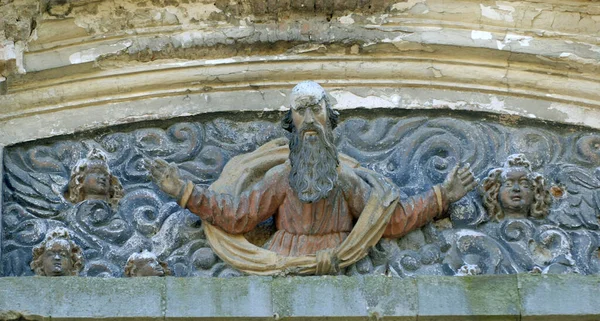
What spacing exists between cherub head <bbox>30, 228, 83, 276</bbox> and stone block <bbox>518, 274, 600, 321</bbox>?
186 centimetres

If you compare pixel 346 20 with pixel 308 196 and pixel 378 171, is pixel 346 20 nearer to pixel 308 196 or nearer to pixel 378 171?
pixel 378 171

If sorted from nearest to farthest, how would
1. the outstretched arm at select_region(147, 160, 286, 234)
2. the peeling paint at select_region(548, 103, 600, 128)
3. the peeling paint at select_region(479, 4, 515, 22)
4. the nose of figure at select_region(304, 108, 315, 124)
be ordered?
1. the nose of figure at select_region(304, 108, 315, 124)
2. the outstretched arm at select_region(147, 160, 286, 234)
3. the peeling paint at select_region(548, 103, 600, 128)
4. the peeling paint at select_region(479, 4, 515, 22)

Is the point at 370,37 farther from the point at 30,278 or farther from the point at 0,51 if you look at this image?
the point at 30,278

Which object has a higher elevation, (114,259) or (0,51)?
(0,51)

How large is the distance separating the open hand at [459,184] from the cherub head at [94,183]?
54.3 inches

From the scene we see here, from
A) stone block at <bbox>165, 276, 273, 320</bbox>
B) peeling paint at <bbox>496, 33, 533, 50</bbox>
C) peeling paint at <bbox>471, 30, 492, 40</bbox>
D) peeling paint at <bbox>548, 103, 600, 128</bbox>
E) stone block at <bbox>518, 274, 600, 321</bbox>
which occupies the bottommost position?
stone block at <bbox>518, 274, 600, 321</bbox>

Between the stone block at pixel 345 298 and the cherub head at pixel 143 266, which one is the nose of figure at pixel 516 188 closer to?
the stone block at pixel 345 298

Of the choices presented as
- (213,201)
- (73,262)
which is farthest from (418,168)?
(73,262)

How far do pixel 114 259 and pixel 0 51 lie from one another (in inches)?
48.8

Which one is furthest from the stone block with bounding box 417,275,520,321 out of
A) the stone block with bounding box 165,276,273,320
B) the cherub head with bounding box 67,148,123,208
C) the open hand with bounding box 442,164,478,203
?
the cherub head with bounding box 67,148,123,208

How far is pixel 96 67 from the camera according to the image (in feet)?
32.4

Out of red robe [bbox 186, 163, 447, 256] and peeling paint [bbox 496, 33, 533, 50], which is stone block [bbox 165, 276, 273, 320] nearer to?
red robe [bbox 186, 163, 447, 256]

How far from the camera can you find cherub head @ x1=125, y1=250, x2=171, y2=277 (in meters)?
8.99

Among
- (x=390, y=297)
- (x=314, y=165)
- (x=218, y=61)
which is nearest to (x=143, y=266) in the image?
(x=314, y=165)
